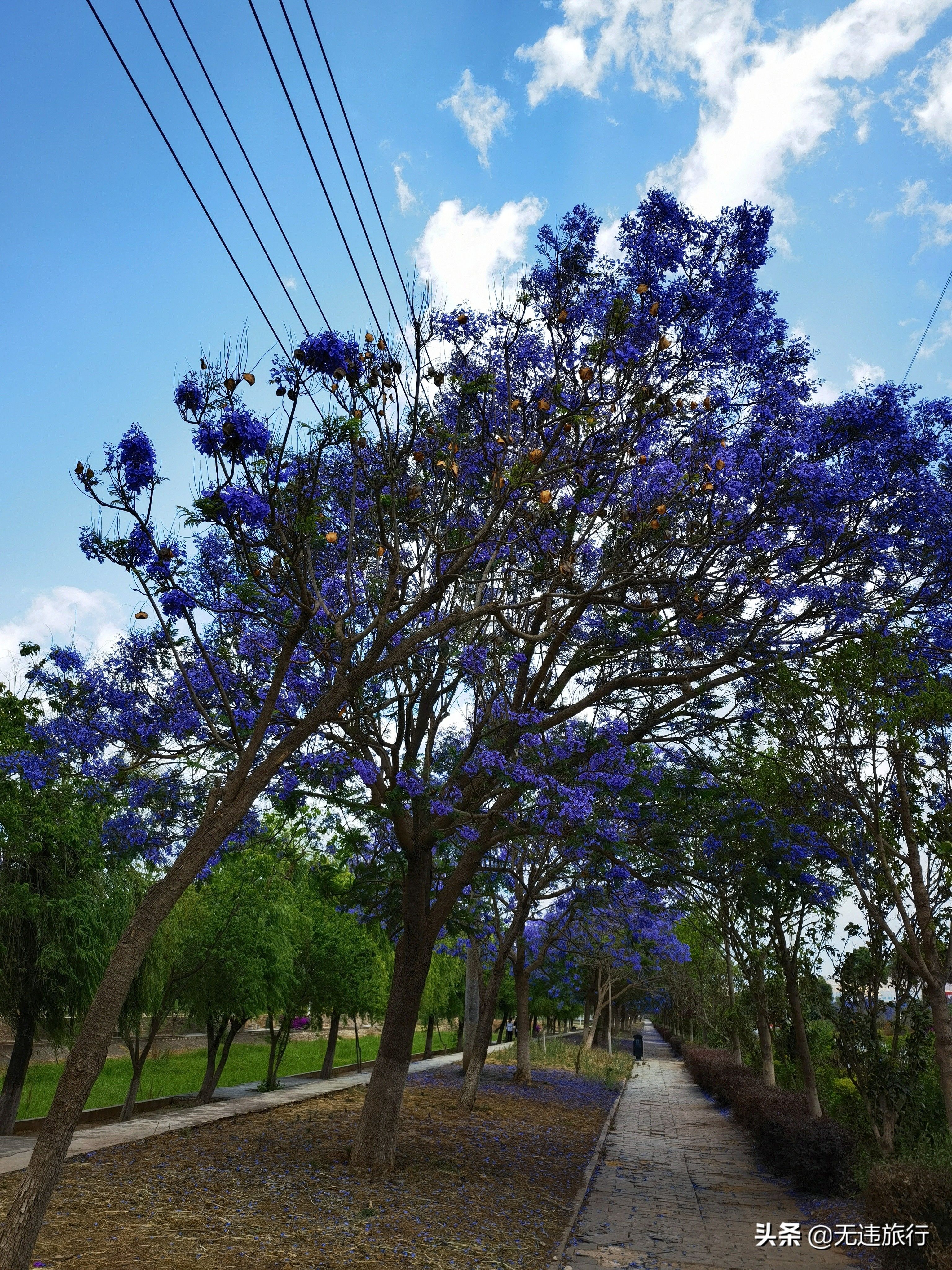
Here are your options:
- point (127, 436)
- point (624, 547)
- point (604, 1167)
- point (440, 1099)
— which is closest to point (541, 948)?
point (440, 1099)

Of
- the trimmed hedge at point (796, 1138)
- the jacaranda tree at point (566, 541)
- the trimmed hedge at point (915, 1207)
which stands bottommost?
the trimmed hedge at point (796, 1138)

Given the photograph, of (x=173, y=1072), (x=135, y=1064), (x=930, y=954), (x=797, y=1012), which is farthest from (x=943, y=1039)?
(x=173, y=1072)

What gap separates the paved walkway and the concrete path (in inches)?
190

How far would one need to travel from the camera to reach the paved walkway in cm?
777

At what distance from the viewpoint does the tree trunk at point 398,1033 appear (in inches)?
412

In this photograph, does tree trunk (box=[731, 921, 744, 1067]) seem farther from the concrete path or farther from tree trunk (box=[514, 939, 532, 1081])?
the concrete path

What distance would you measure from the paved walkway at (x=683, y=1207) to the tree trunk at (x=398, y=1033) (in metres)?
2.38

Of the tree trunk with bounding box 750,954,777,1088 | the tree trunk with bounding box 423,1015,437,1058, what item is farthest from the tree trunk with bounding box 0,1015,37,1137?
the tree trunk with bounding box 423,1015,437,1058

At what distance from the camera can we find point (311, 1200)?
8625mm

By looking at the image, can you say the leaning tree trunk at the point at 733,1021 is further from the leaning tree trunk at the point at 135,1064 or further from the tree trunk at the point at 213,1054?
the leaning tree trunk at the point at 135,1064

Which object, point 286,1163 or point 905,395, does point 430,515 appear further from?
point 286,1163

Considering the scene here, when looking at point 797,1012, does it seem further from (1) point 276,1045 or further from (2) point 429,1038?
(2) point 429,1038

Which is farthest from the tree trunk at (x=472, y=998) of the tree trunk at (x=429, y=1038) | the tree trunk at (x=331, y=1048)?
the tree trunk at (x=429, y=1038)

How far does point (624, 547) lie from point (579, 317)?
8.19 ft
